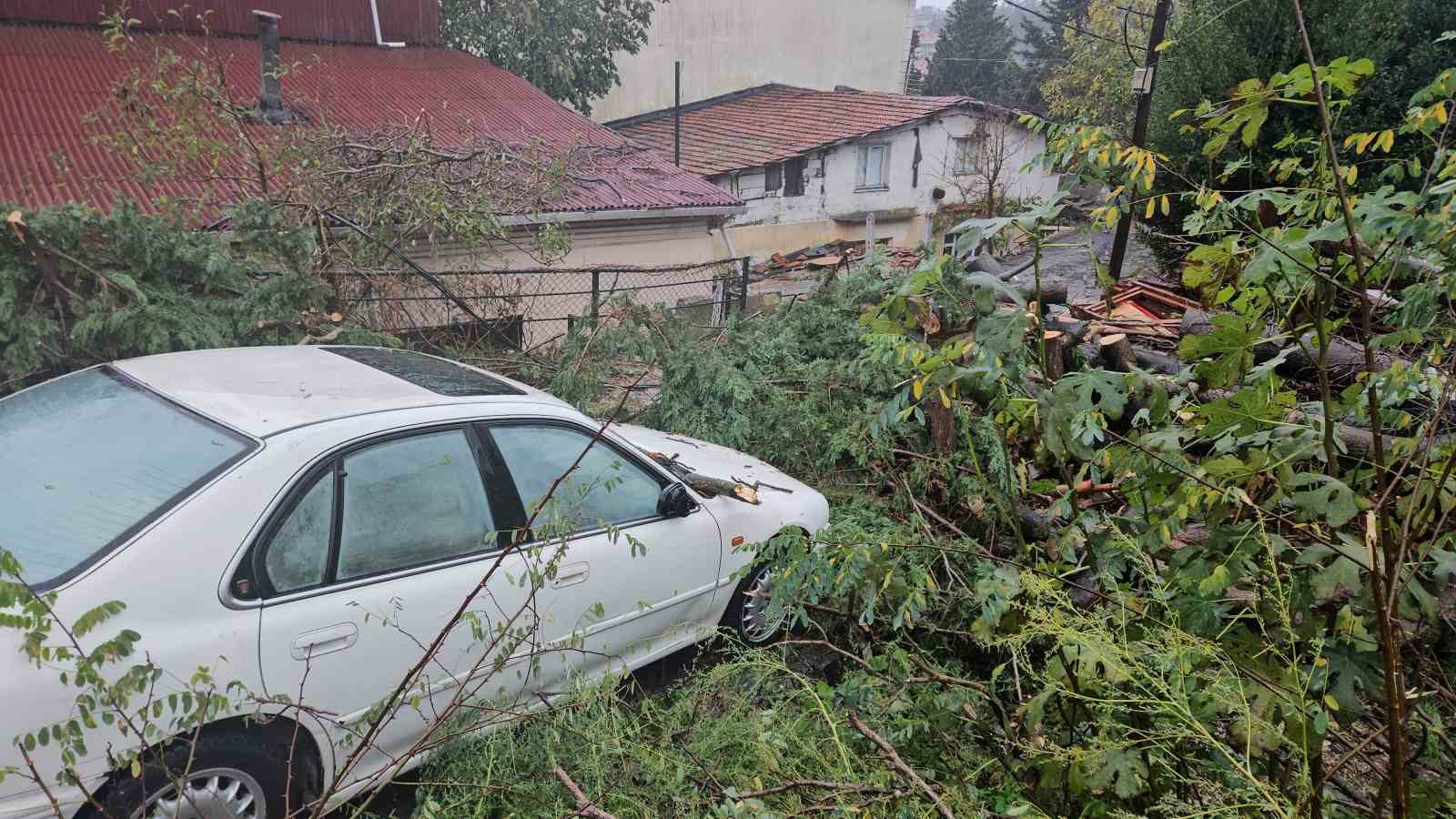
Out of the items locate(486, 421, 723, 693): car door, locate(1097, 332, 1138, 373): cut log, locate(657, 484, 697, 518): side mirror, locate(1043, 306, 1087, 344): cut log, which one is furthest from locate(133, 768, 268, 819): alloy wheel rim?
locate(1097, 332, 1138, 373): cut log

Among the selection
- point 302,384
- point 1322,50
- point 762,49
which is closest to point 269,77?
point 302,384

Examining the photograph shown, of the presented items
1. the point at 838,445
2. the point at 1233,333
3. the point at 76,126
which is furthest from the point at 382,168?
the point at 1233,333

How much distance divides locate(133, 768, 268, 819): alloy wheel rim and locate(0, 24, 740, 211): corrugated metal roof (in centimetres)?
546

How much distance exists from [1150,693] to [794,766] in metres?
1.07

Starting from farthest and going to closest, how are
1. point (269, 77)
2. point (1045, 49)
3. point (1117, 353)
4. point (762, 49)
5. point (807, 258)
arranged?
point (1045, 49) → point (762, 49) → point (807, 258) → point (269, 77) → point (1117, 353)

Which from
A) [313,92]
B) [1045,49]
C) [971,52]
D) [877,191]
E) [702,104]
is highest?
[971,52]

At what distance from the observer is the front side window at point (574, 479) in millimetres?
3096

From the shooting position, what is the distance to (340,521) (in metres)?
2.64

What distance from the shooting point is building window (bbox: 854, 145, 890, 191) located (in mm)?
19672

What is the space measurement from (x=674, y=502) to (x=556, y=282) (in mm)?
6527

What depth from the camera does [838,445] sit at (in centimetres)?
523

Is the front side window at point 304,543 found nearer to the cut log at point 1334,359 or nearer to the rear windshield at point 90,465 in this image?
the rear windshield at point 90,465

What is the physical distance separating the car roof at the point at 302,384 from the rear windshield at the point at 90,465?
0.08 metres

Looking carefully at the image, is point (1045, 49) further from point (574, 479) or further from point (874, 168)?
point (574, 479)
